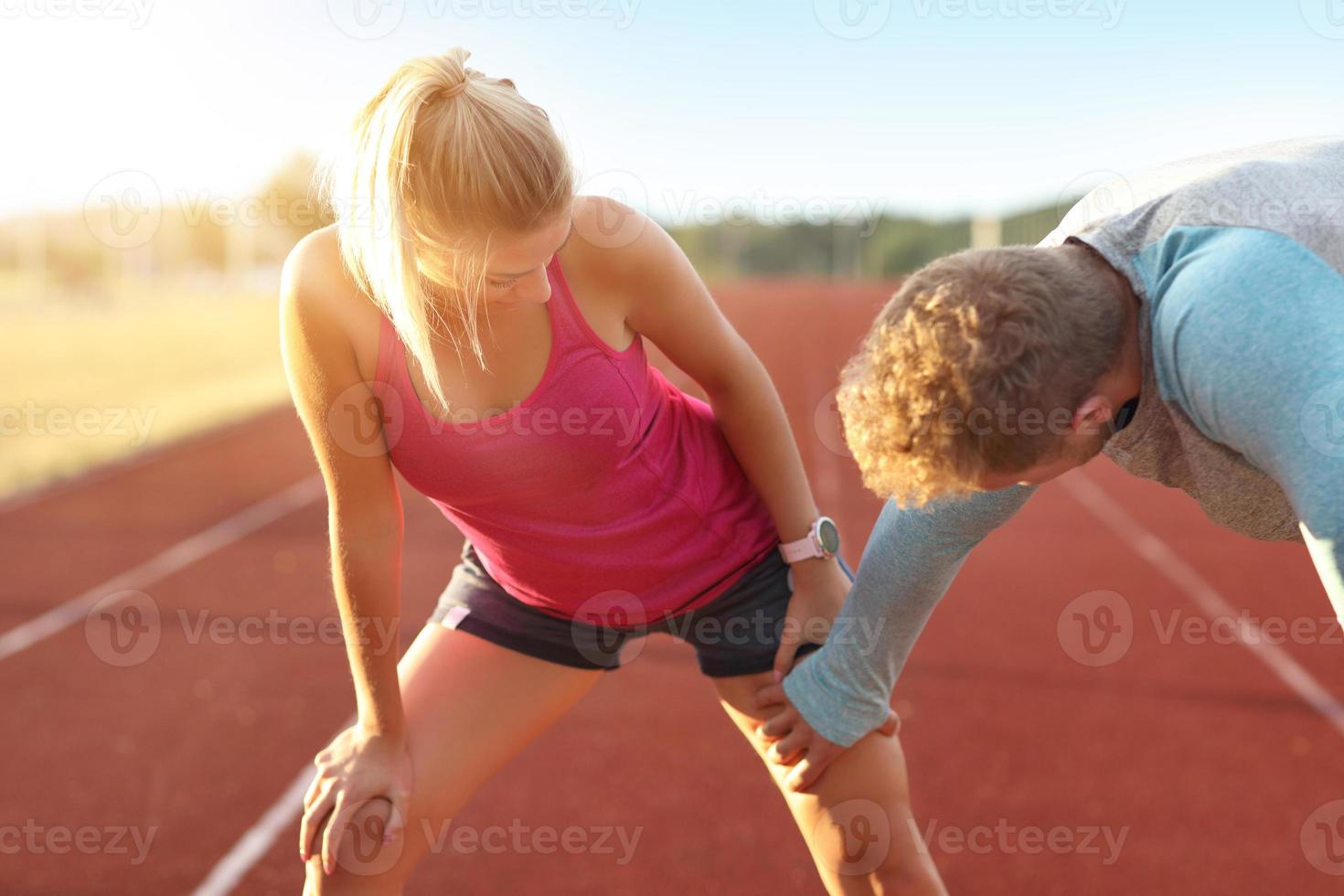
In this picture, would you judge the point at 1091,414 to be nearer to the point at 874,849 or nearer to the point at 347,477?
the point at 874,849

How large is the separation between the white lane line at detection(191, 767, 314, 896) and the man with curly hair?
2.86 metres

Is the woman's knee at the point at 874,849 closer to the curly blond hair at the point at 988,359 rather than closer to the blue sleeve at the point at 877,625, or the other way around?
the blue sleeve at the point at 877,625

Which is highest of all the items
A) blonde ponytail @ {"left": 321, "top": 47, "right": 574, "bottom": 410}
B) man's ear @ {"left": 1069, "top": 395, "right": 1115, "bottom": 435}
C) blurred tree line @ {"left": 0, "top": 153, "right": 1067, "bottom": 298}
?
blonde ponytail @ {"left": 321, "top": 47, "right": 574, "bottom": 410}

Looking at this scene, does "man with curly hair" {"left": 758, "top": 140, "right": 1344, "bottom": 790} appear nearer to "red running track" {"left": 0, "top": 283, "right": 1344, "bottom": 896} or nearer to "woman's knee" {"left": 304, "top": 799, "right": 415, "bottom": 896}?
"woman's knee" {"left": 304, "top": 799, "right": 415, "bottom": 896}

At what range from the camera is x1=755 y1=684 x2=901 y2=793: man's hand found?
7.00ft

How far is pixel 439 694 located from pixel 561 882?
2.12 meters

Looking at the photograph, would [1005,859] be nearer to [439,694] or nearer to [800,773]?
[800,773]

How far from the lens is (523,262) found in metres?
1.77

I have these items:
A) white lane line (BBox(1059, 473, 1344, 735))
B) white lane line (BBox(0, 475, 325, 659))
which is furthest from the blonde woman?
white lane line (BBox(0, 475, 325, 659))

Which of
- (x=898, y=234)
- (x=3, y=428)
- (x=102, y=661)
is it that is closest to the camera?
(x=102, y=661)

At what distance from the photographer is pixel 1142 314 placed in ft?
4.98

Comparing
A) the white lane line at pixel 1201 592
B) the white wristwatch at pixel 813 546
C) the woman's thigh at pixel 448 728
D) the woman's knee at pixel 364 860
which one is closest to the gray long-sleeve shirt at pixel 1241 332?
the white wristwatch at pixel 813 546

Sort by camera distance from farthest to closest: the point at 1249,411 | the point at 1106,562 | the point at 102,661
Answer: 1. the point at 1106,562
2. the point at 102,661
3. the point at 1249,411

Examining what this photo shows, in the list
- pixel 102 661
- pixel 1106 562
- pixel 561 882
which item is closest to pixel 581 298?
pixel 561 882
